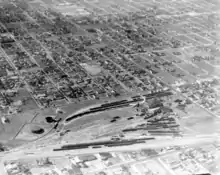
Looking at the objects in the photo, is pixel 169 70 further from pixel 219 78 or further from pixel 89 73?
pixel 89 73

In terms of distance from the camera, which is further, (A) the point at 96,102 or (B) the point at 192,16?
(B) the point at 192,16

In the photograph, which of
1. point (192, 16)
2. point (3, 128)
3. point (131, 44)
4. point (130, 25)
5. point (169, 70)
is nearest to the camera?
point (3, 128)

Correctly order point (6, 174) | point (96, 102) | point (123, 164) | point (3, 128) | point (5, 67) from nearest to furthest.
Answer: point (6, 174), point (123, 164), point (3, 128), point (96, 102), point (5, 67)

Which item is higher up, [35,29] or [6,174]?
[35,29]

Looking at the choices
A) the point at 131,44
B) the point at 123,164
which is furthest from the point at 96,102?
the point at 131,44

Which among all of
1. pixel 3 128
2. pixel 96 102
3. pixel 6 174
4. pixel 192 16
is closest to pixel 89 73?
pixel 96 102

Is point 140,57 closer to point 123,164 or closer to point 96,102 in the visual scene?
point 96,102
